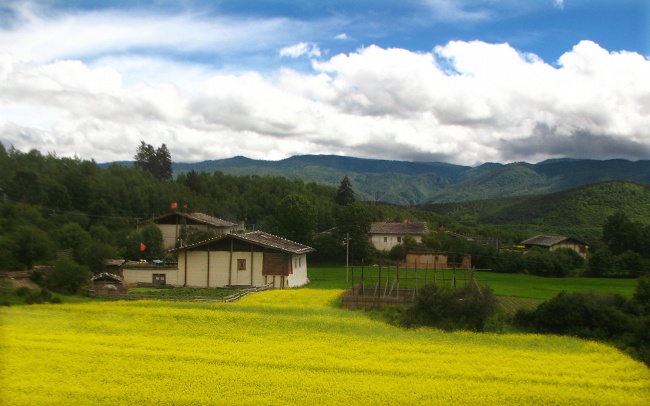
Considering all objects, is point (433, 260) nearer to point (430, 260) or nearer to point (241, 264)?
point (430, 260)

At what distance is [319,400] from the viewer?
1539cm

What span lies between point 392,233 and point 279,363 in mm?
62907

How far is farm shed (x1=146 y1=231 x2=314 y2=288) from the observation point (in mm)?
43344

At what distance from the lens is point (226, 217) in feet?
313

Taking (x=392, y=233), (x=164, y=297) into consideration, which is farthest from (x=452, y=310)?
(x=392, y=233)

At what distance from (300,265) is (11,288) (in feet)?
75.8

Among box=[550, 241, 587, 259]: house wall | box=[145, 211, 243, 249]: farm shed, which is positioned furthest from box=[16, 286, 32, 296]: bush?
box=[550, 241, 587, 259]: house wall

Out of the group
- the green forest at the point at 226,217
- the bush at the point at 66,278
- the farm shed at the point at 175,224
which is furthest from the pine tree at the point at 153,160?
the bush at the point at 66,278

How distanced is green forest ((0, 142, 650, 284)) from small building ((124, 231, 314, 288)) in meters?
7.45

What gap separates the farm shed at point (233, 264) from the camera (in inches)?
1706

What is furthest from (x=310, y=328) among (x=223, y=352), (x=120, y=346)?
(x=120, y=346)

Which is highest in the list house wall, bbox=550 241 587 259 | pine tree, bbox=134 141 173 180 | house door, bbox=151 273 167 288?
pine tree, bbox=134 141 173 180

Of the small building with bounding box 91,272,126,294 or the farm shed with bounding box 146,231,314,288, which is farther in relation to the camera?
the farm shed with bounding box 146,231,314,288

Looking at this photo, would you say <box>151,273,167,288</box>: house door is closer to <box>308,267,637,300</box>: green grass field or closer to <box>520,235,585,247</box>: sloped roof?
<box>308,267,637,300</box>: green grass field
